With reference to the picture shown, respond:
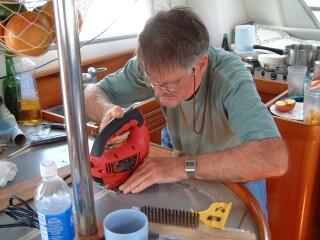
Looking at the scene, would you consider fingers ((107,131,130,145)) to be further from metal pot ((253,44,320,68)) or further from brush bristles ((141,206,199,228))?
metal pot ((253,44,320,68))

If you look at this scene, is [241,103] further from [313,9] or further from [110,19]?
[313,9]

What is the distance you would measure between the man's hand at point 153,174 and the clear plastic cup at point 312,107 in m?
0.87

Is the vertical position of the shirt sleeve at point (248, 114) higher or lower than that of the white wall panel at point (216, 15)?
lower

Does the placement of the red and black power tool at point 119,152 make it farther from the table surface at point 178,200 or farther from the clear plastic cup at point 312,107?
the clear plastic cup at point 312,107

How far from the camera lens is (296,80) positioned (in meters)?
1.91

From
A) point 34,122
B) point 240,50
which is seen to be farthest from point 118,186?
point 240,50

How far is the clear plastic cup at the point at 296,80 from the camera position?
74.3 inches

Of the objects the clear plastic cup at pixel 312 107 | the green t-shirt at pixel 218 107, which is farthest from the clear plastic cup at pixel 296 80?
the green t-shirt at pixel 218 107

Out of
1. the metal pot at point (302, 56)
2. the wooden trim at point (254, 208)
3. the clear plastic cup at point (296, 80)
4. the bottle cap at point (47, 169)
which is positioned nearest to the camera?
the bottle cap at point (47, 169)

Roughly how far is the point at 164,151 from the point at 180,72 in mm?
252

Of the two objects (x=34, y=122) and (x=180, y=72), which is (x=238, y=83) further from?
(x=34, y=122)

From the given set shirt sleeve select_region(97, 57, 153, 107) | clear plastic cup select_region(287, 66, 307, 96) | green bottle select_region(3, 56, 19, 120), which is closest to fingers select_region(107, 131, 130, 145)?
shirt sleeve select_region(97, 57, 153, 107)

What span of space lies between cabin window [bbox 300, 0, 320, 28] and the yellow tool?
2.43 m

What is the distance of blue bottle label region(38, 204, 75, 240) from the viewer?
26.2 inches
